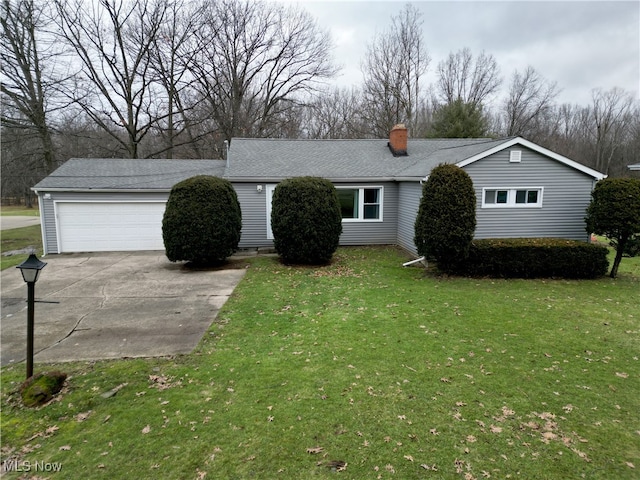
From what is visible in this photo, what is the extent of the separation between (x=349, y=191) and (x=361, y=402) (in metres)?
10.0

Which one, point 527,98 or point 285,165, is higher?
point 527,98

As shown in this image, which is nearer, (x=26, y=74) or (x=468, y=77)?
(x=26, y=74)

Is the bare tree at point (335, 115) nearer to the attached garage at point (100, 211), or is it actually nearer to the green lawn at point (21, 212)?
the attached garage at point (100, 211)

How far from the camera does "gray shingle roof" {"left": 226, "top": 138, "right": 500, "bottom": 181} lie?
12.4m

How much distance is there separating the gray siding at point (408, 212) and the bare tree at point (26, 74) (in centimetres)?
1778

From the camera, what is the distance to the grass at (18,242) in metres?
11.8

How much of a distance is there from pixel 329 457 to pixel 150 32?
2476 centimetres

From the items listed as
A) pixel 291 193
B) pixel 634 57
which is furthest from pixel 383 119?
pixel 291 193

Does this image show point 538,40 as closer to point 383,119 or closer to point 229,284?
point 383,119

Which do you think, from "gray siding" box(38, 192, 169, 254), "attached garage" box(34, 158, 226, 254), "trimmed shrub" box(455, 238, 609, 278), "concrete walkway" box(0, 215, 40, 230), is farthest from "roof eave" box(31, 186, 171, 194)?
"concrete walkway" box(0, 215, 40, 230)

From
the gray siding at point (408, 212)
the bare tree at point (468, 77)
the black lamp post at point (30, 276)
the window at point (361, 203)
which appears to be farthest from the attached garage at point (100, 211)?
the bare tree at point (468, 77)

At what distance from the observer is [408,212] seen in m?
12.2

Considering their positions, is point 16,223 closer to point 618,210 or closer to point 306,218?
point 306,218

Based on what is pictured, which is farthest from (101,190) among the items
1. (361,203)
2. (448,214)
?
(448,214)
